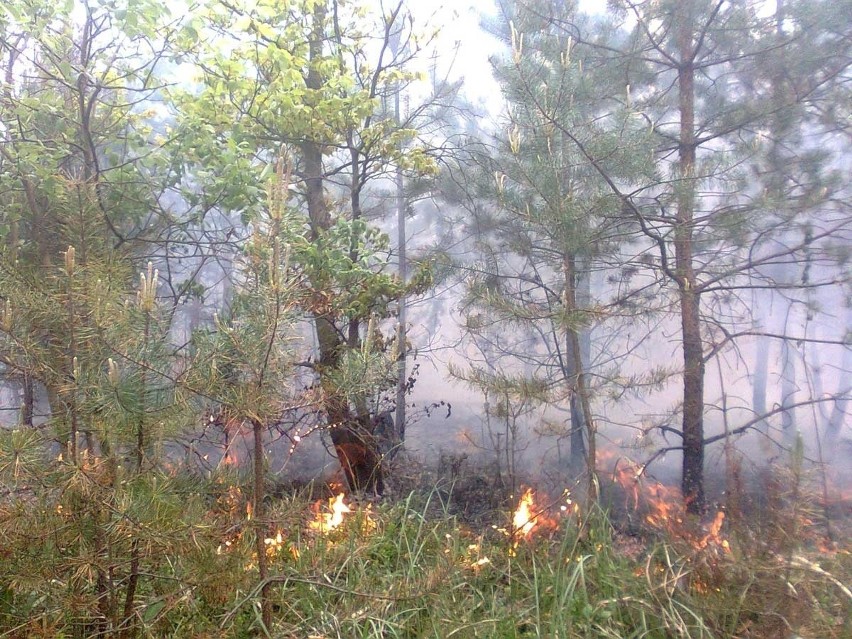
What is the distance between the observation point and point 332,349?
14.9ft

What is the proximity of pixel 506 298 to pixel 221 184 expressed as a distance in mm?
1950

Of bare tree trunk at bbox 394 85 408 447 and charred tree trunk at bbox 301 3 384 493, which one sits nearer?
charred tree trunk at bbox 301 3 384 493

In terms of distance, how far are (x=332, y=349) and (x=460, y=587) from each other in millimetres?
2179

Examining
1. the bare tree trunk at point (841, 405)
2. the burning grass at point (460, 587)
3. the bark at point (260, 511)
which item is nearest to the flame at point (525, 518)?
the burning grass at point (460, 587)

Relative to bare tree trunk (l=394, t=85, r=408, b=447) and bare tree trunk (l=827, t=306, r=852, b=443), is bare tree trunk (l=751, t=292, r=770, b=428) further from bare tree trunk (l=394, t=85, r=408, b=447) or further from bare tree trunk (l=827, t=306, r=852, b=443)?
bare tree trunk (l=394, t=85, r=408, b=447)

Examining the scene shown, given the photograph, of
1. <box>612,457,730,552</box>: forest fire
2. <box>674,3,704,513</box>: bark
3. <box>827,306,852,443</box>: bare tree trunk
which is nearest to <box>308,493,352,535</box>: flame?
<box>612,457,730,552</box>: forest fire

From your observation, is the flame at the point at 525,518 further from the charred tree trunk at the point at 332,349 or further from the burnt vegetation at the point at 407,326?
the charred tree trunk at the point at 332,349

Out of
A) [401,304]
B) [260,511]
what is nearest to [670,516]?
[260,511]

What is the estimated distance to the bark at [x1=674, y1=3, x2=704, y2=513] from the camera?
15.3 feet

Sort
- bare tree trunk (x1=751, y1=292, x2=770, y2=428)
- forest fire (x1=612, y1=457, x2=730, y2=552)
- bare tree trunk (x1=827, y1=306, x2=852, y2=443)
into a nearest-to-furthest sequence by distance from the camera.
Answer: forest fire (x1=612, y1=457, x2=730, y2=552) → bare tree trunk (x1=827, y1=306, x2=852, y2=443) → bare tree trunk (x1=751, y1=292, x2=770, y2=428)

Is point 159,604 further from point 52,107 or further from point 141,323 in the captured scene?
point 52,107

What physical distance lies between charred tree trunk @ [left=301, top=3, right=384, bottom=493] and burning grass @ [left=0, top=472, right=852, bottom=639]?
1370mm

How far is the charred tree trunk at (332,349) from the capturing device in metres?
4.56

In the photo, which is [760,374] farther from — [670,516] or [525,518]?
[525,518]
